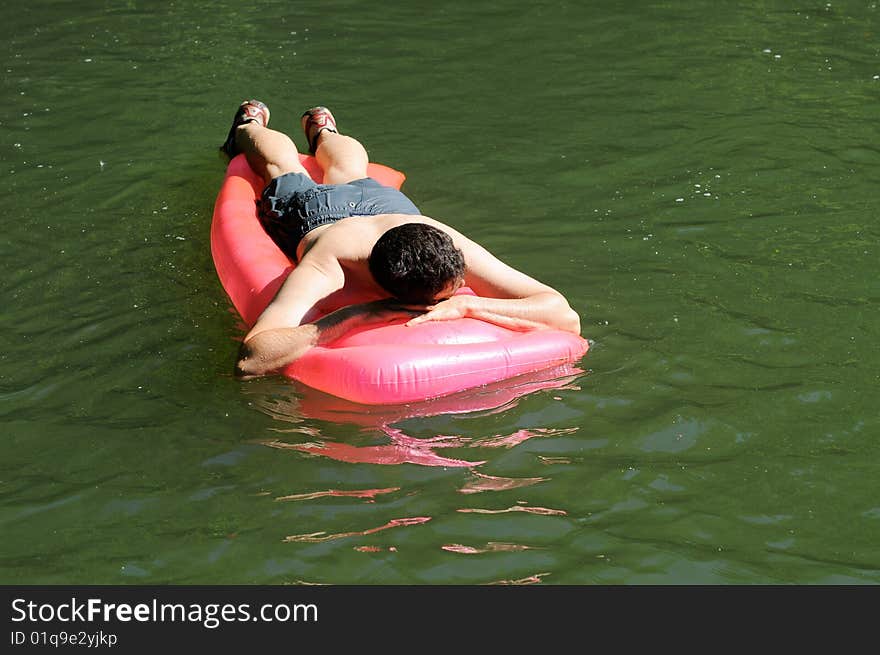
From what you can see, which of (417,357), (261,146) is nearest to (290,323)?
(417,357)

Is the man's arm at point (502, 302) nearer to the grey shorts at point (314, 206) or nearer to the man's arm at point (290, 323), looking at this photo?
the man's arm at point (290, 323)

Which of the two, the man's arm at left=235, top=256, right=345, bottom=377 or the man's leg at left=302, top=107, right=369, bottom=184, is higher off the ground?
the man's leg at left=302, top=107, right=369, bottom=184

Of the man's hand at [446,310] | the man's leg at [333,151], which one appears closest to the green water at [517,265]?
the man's hand at [446,310]

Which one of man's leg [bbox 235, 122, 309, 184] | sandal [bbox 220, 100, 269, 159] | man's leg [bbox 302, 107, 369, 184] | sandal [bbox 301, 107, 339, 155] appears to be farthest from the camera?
sandal [bbox 220, 100, 269, 159]

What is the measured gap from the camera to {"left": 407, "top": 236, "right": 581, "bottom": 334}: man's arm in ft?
14.7

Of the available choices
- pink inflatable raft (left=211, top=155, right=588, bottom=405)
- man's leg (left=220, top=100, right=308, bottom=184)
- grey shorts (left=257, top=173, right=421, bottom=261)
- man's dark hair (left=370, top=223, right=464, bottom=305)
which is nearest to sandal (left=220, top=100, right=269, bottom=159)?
man's leg (left=220, top=100, right=308, bottom=184)

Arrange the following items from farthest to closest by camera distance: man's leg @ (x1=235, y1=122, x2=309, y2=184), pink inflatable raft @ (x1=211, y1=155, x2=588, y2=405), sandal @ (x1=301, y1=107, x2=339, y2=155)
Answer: sandal @ (x1=301, y1=107, x2=339, y2=155)
man's leg @ (x1=235, y1=122, x2=309, y2=184)
pink inflatable raft @ (x1=211, y1=155, x2=588, y2=405)

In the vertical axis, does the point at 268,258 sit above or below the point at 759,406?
above

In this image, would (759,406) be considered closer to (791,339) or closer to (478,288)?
(791,339)

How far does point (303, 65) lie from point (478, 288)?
5050mm

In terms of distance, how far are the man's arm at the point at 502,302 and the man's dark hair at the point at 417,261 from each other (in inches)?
5.9

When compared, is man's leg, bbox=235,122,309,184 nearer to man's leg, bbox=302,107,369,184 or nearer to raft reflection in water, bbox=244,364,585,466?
man's leg, bbox=302,107,369,184

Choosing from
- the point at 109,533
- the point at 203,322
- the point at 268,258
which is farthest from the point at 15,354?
the point at 109,533
